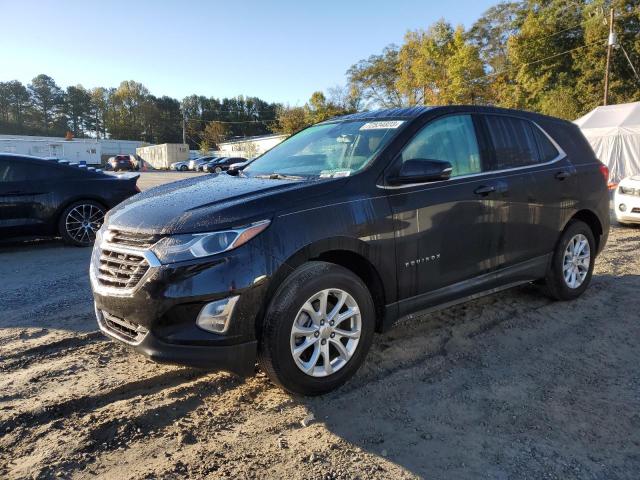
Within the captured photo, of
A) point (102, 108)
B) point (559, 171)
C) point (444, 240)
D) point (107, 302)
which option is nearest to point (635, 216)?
point (559, 171)

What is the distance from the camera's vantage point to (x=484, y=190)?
3820 mm

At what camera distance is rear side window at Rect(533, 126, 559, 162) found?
4512 millimetres

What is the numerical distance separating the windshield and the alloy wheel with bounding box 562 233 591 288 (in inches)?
92.9

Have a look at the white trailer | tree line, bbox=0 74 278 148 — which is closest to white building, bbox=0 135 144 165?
the white trailer

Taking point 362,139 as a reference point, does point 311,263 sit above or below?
below

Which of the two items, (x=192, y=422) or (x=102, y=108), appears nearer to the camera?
(x=192, y=422)

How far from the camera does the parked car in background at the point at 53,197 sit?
7.16 metres

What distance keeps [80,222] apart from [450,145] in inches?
244

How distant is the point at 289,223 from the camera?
283 centimetres

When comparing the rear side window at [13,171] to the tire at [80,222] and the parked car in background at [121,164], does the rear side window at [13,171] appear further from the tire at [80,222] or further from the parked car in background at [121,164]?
the parked car in background at [121,164]

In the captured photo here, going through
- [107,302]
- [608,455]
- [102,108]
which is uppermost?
[102,108]

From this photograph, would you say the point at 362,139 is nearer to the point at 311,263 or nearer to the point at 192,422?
the point at 311,263

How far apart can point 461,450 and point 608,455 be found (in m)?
0.72

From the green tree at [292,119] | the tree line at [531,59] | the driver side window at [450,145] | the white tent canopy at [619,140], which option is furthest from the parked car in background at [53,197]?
the green tree at [292,119]
